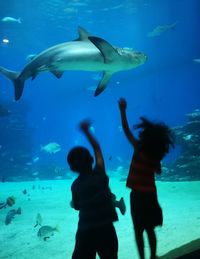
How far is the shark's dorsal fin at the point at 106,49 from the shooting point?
18.1 ft

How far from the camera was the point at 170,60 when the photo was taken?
110 feet

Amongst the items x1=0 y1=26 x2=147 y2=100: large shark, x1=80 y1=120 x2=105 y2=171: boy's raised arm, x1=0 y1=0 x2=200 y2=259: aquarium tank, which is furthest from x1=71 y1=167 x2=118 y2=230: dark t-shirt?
x1=0 y1=26 x2=147 y2=100: large shark

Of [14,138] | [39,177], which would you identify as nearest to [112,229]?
[39,177]

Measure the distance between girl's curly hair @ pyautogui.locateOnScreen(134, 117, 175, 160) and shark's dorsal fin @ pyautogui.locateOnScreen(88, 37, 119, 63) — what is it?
262 centimetres

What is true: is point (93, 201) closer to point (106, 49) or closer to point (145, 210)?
point (145, 210)

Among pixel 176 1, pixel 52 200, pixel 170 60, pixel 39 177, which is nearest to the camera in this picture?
pixel 52 200

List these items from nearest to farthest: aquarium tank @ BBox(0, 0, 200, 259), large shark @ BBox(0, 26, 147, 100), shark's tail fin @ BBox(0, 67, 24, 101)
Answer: aquarium tank @ BBox(0, 0, 200, 259), large shark @ BBox(0, 26, 147, 100), shark's tail fin @ BBox(0, 67, 24, 101)

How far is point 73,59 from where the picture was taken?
6230 mm

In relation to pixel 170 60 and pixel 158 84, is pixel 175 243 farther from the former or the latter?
pixel 158 84

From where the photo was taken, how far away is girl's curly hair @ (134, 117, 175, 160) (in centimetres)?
321

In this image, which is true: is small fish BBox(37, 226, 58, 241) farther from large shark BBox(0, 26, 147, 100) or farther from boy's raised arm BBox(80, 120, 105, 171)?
boy's raised arm BBox(80, 120, 105, 171)

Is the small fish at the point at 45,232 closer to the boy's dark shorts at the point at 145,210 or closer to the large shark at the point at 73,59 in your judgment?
the large shark at the point at 73,59

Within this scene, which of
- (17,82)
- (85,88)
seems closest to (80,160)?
(17,82)

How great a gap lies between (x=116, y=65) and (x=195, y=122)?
9034mm
